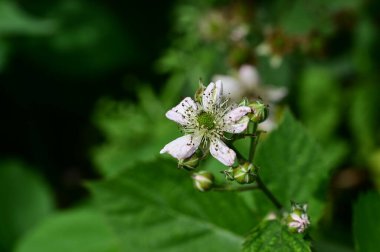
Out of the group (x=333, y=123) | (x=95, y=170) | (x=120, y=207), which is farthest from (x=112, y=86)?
(x=120, y=207)

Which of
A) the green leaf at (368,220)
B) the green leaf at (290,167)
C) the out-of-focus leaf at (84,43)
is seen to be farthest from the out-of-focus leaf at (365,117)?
the green leaf at (368,220)

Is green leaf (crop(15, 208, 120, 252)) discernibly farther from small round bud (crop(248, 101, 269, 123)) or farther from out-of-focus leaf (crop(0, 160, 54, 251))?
small round bud (crop(248, 101, 269, 123))

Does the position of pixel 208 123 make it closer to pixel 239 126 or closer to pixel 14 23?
pixel 239 126

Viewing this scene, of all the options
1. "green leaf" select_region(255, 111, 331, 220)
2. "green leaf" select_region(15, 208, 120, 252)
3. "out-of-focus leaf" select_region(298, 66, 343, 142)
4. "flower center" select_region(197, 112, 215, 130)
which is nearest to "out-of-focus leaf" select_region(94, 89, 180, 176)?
"green leaf" select_region(15, 208, 120, 252)

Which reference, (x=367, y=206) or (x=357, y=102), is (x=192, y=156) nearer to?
(x=367, y=206)

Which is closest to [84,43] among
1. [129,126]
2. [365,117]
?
[129,126]
